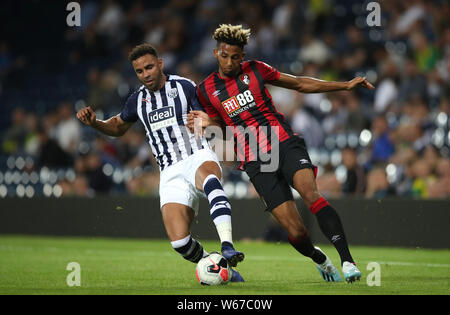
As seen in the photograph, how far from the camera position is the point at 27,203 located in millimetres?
15000

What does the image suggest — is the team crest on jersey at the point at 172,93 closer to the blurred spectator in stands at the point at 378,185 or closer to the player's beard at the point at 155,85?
the player's beard at the point at 155,85

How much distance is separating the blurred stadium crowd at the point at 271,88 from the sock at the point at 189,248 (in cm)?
543

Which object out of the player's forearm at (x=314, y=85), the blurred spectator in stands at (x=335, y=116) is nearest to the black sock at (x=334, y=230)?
the player's forearm at (x=314, y=85)

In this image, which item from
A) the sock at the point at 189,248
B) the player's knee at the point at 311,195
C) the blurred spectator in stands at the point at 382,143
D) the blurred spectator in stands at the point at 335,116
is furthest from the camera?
Result: the blurred spectator in stands at the point at 335,116

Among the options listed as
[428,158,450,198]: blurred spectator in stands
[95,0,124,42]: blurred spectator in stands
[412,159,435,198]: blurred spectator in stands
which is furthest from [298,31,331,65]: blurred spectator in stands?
[95,0,124,42]: blurred spectator in stands

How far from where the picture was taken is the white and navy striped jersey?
754 centimetres

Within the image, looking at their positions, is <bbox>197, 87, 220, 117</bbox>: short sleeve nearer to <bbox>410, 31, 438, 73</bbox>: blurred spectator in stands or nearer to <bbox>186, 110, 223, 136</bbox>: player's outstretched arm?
<bbox>186, 110, 223, 136</bbox>: player's outstretched arm

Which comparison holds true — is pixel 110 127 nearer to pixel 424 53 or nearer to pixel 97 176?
pixel 97 176

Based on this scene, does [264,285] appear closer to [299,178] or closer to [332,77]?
[299,178]

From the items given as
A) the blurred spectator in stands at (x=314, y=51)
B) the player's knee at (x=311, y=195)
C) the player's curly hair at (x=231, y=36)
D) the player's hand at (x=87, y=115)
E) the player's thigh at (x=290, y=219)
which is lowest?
the player's thigh at (x=290, y=219)

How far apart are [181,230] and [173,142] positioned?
2.95ft

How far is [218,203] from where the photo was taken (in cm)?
687

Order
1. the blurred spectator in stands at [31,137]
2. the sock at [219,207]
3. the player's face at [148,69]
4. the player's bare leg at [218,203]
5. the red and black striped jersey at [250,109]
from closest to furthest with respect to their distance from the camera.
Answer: the player's bare leg at [218,203], the sock at [219,207], the red and black striped jersey at [250,109], the player's face at [148,69], the blurred spectator in stands at [31,137]

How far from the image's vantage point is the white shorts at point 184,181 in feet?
24.2
